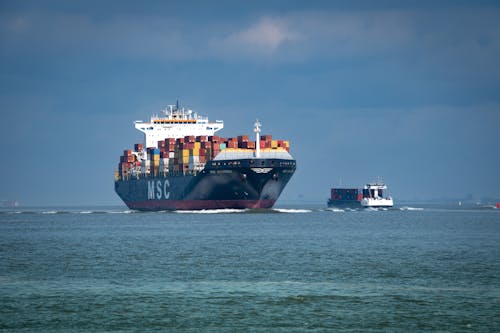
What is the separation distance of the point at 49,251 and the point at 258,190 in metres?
50.6

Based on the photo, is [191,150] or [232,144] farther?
[191,150]

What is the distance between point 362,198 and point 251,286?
420 ft

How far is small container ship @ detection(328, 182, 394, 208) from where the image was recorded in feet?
518

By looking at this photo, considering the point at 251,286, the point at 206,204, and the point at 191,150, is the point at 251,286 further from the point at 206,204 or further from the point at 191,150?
the point at 191,150

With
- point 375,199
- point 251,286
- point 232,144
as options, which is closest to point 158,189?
point 232,144

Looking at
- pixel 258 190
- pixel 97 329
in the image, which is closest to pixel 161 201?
pixel 258 190

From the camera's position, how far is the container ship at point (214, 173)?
344ft

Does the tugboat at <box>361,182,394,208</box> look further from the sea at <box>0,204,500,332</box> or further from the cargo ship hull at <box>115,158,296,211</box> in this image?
the sea at <box>0,204,500,332</box>

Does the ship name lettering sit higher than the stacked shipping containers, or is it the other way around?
the stacked shipping containers

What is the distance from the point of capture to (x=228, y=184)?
105375 millimetres

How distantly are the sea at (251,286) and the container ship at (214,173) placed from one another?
3840 centimetres

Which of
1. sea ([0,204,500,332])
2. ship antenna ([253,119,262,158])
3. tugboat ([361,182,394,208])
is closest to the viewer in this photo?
sea ([0,204,500,332])

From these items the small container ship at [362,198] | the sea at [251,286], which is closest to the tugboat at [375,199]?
the small container ship at [362,198]

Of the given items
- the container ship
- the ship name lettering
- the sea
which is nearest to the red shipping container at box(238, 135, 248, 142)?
the container ship
